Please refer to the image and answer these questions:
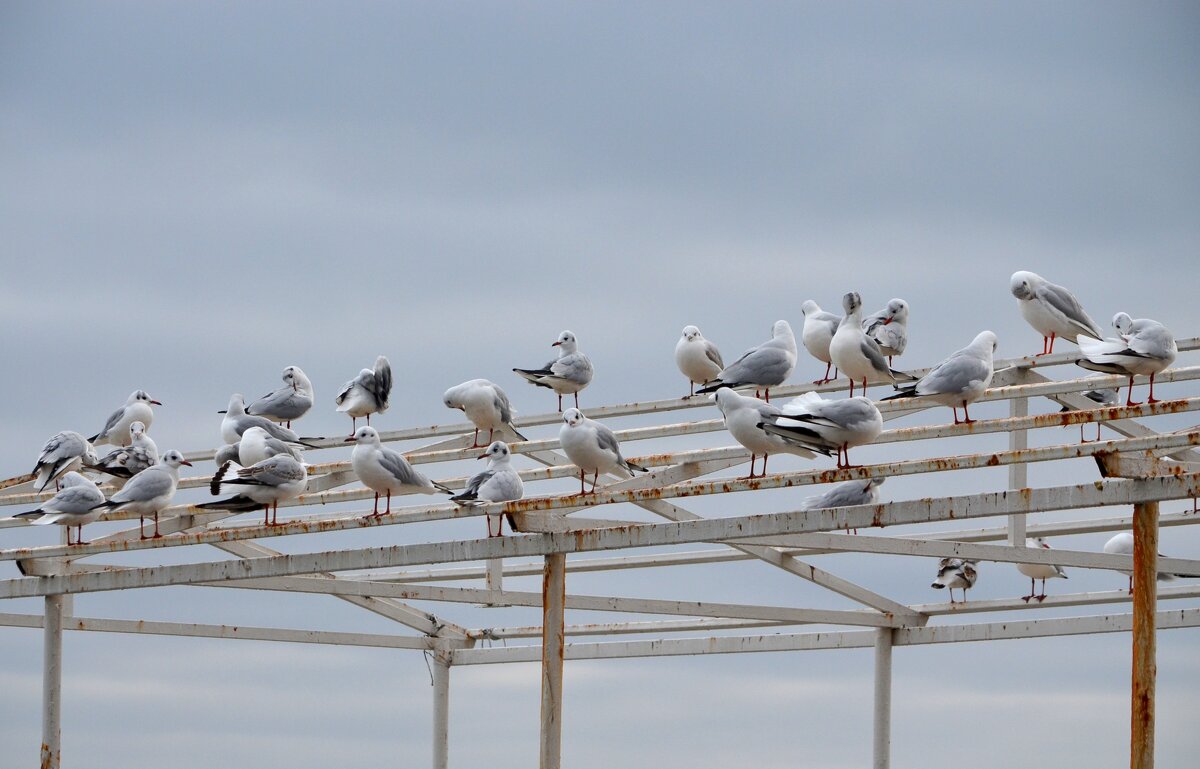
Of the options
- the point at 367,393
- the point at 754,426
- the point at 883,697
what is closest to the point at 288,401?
the point at 367,393

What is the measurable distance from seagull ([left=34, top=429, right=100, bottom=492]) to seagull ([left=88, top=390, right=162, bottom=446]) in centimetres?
252

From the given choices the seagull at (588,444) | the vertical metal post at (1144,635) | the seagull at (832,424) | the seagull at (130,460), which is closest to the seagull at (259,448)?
the seagull at (130,460)

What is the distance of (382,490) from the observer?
15609 millimetres

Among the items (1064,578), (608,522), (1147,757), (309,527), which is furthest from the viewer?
(1064,578)

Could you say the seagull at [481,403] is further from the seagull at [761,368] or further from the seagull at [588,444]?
the seagull at [588,444]

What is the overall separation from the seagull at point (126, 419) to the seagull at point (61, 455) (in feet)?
8.26

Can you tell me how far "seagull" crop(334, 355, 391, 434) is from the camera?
67.9 feet

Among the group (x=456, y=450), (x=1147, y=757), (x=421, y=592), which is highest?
(x=456, y=450)

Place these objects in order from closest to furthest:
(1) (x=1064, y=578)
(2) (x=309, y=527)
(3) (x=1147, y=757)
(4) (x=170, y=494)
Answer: (3) (x=1147, y=757) → (2) (x=309, y=527) → (4) (x=170, y=494) → (1) (x=1064, y=578)

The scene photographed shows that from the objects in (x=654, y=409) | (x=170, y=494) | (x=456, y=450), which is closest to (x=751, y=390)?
(x=654, y=409)

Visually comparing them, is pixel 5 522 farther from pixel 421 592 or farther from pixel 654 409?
pixel 654 409

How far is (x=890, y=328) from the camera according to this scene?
19109 millimetres

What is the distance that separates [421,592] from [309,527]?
2.94m

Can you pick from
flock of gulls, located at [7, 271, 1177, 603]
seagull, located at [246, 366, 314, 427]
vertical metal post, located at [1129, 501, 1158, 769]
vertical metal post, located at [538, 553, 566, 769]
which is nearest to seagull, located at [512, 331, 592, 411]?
flock of gulls, located at [7, 271, 1177, 603]
